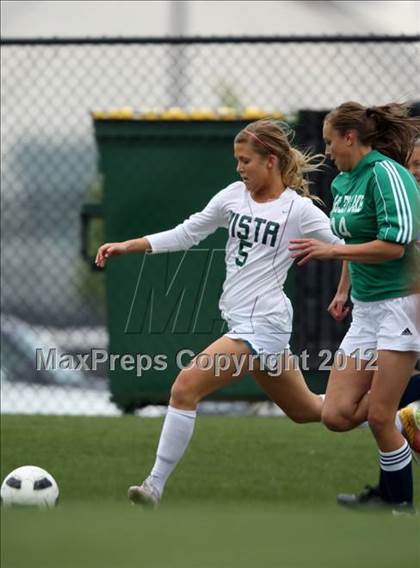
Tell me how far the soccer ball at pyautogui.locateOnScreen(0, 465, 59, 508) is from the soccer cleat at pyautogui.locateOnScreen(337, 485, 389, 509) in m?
1.41

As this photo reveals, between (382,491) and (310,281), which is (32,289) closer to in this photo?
(310,281)

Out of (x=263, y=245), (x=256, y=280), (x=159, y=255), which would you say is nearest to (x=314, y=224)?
(x=263, y=245)

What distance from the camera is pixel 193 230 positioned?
285 inches

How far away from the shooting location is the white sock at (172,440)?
6.88 m

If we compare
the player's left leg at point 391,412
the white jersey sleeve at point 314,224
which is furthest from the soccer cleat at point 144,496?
the white jersey sleeve at point 314,224

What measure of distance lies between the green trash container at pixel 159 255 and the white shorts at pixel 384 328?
3388mm

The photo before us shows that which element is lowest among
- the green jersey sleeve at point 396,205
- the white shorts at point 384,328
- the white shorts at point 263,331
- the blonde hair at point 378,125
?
the white shorts at point 263,331

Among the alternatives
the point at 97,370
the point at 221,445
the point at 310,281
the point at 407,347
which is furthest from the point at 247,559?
the point at 97,370

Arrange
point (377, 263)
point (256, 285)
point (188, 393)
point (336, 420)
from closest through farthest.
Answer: point (377, 263)
point (336, 420)
point (188, 393)
point (256, 285)

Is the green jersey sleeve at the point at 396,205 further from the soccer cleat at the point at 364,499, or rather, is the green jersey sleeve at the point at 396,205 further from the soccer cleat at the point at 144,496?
the soccer cleat at the point at 144,496

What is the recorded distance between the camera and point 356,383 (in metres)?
6.72

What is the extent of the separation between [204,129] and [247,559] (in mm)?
5892

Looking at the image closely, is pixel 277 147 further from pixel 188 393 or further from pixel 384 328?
pixel 188 393

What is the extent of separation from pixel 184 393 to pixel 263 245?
80cm
